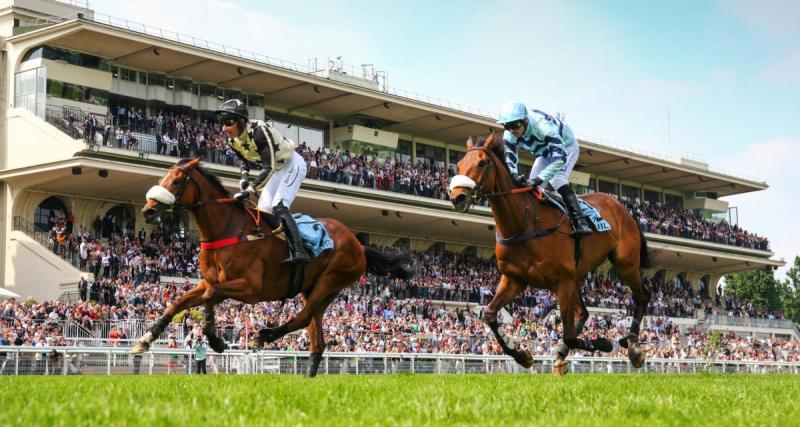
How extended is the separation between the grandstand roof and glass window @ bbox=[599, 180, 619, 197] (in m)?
0.74

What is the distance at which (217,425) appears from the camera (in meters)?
4.46

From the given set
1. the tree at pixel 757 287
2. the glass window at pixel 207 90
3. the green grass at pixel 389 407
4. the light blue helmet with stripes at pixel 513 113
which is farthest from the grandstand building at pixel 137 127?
the tree at pixel 757 287

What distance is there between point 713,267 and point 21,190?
4119cm

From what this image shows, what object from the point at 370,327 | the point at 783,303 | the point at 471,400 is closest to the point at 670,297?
the point at 370,327

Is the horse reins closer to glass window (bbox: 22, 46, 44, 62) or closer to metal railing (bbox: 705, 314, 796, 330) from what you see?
glass window (bbox: 22, 46, 44, 62)

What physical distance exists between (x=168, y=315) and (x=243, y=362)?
11.2 metres

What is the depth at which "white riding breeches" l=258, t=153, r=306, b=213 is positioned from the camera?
11.1 meters

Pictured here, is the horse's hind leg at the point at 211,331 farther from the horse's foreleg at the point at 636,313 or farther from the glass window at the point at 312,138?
the glass window at the point at 312,138

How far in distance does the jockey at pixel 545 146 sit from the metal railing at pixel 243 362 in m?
9.10

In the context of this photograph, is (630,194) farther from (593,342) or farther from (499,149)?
(499,149)

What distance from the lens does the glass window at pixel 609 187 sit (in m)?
55.9

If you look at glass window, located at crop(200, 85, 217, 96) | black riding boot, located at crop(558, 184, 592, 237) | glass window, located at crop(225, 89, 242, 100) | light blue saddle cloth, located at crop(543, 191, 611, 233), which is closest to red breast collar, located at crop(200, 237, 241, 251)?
light blue saddle cloth, located at crop(543, 191, 611, 233)

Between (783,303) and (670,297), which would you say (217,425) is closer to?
(670,297)

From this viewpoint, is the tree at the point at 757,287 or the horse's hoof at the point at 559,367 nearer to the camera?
the horse's hoof at the point at 559,367
